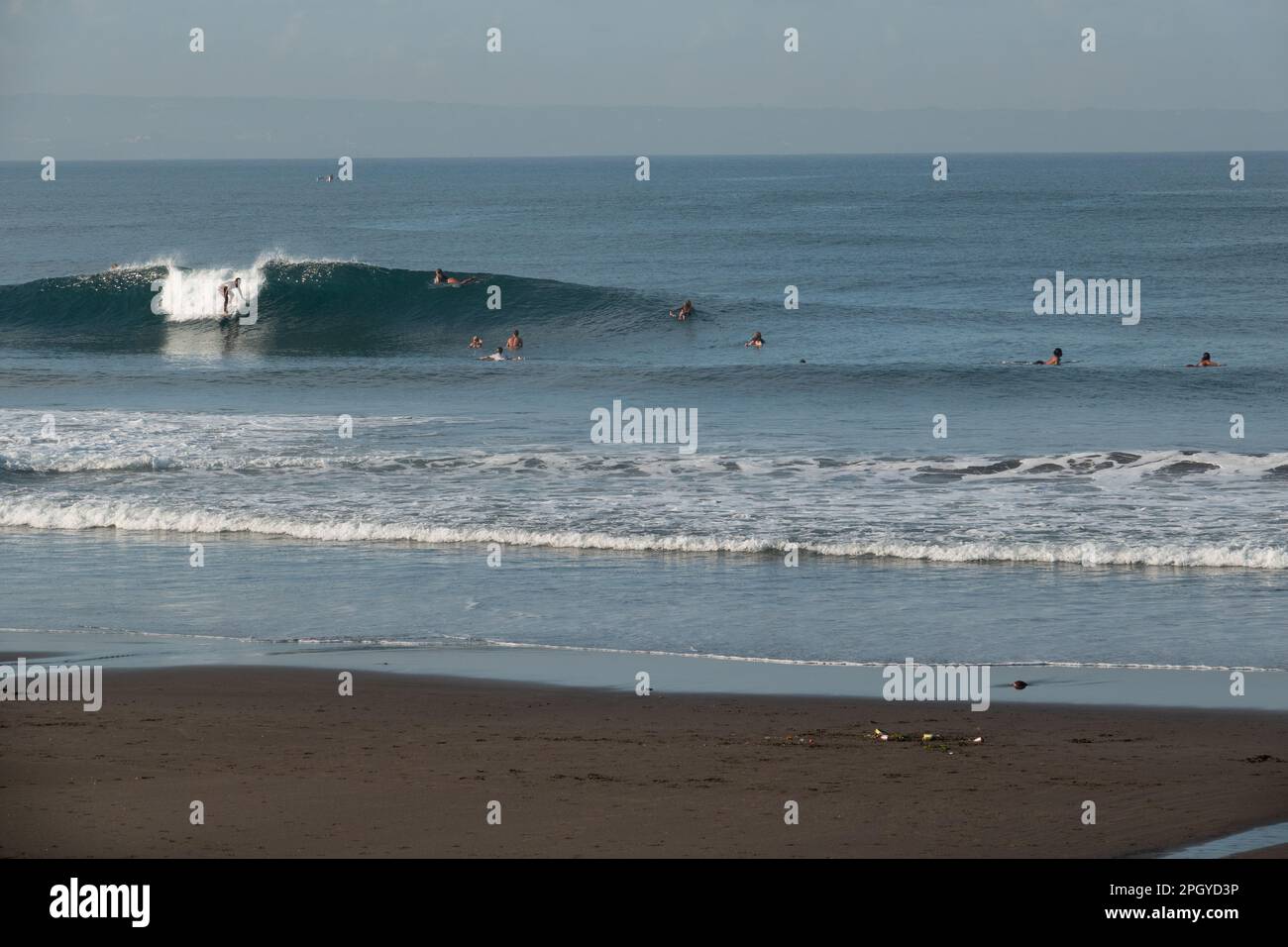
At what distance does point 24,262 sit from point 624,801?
5761cm

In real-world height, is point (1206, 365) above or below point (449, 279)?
below

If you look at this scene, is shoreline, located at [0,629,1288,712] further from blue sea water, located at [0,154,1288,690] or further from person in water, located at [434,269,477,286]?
person in water, located at [434,269,477,286]

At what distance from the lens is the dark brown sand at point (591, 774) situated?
6422 mm

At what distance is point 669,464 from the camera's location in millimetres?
17891

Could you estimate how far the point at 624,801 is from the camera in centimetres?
702

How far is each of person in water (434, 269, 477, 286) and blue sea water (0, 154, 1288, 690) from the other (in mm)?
379

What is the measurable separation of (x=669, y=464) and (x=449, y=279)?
24141 millimetres

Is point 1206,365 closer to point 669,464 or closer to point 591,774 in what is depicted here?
point 669,464

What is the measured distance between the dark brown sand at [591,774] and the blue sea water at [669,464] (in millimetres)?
1598

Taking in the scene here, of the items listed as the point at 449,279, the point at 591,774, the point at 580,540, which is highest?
the point at 449,279

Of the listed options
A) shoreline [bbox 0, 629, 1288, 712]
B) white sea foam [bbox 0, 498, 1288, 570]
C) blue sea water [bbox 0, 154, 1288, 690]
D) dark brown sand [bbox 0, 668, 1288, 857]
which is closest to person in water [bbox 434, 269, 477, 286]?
blue sea water [bbox 0, 154, 1288, 690]

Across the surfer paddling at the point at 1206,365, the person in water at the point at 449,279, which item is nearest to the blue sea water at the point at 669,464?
the person in water at the point at 449,279

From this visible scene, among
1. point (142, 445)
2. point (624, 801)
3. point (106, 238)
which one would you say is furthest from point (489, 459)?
point (106, 238)

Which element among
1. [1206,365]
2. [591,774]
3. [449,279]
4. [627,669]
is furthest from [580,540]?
[449,279]
